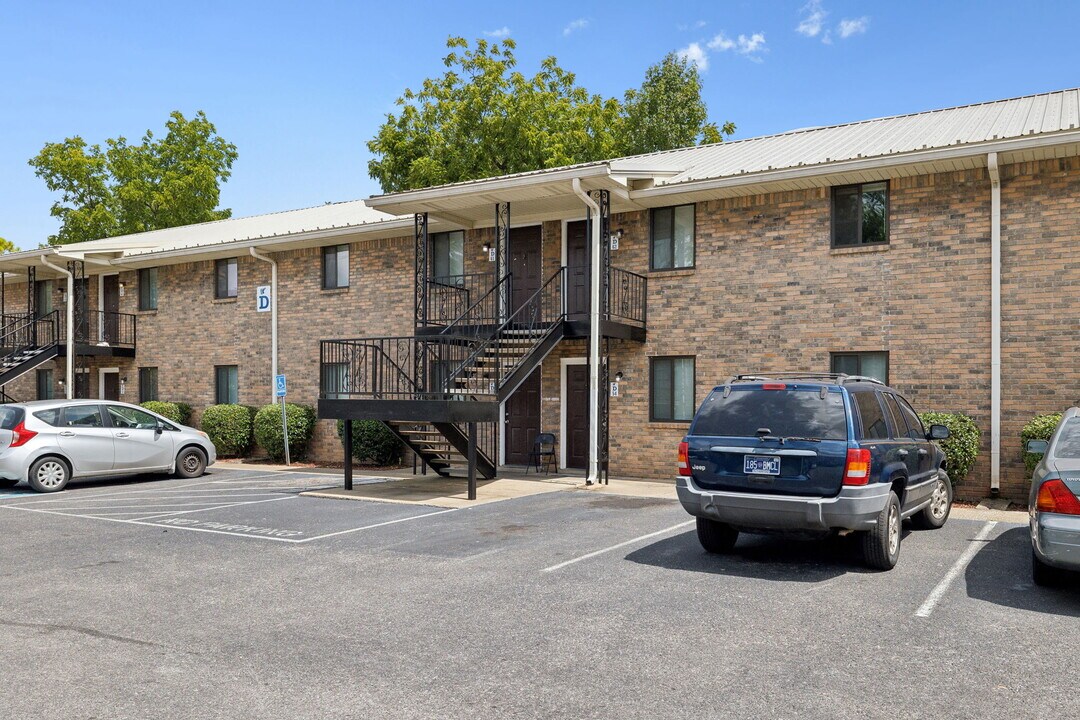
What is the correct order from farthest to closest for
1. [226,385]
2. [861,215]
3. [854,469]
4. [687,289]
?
[226,385], [687,289], [861,215], [854,469]

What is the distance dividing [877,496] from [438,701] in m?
4.31

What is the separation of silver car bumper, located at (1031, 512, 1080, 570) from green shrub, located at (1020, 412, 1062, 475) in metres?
5.18

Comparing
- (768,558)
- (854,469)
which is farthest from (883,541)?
(768,558)

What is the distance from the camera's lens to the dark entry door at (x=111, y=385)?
2367cm

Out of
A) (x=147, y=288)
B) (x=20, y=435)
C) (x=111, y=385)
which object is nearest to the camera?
→ (x=20, y=435)

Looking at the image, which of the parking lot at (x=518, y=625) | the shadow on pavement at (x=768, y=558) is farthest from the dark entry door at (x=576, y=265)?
the shadow on pavement at (x=768, y=558)

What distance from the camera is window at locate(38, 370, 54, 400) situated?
25125 millimetres

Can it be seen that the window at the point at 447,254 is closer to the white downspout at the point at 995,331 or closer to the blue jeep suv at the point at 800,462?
the white downspout at the point at 995,331

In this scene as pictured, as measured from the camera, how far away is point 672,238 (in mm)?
14922

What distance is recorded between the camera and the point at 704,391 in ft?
47.1

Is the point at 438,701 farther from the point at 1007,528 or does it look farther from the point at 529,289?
the point at 529,289

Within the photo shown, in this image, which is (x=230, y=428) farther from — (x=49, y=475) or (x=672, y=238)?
(x=672, y=238)

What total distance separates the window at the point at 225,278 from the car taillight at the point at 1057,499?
1850 centimetres

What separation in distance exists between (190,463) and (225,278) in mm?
6987
